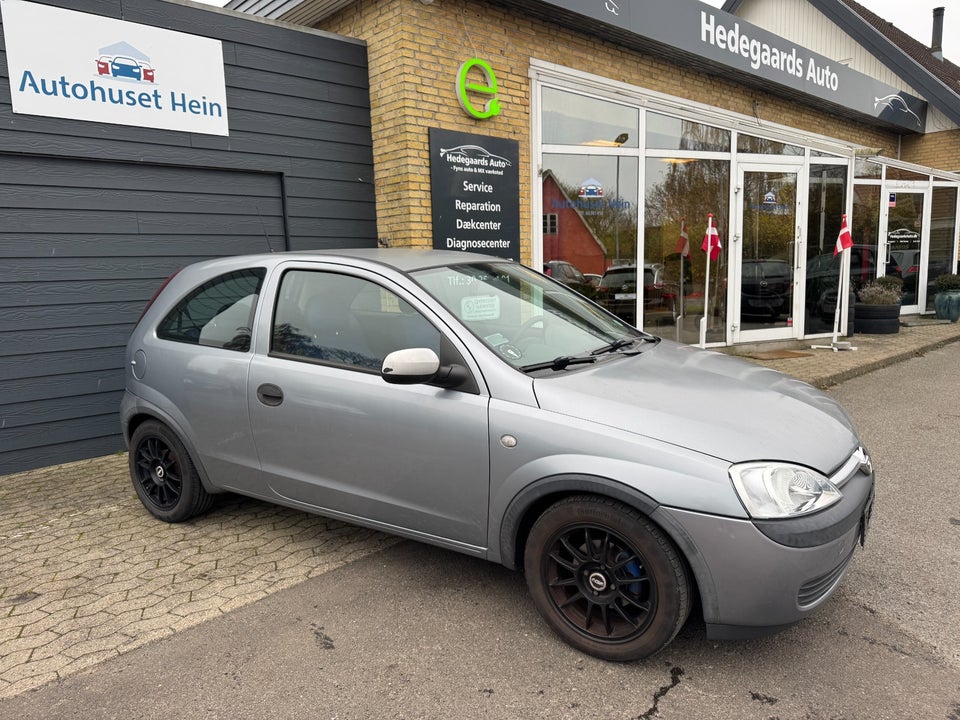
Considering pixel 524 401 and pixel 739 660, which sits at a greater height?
pixel 524 401

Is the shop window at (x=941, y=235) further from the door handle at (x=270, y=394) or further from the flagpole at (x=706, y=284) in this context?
the door handle at (x=270, y=394)

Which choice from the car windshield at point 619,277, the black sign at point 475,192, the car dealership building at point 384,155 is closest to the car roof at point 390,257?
the car dealership building at point 384,155

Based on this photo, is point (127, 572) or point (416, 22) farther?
point (416, 22)

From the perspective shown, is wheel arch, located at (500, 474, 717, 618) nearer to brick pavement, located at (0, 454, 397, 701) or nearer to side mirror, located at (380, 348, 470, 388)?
side mirror, located at (380, 348, 470, 388)

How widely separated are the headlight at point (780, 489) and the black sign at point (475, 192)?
5019mm

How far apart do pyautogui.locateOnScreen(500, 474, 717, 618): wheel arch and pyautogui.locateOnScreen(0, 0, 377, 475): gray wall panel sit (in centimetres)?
448

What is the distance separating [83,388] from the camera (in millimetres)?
5688

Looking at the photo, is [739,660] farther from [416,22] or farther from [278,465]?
[416,22]

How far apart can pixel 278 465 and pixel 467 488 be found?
3.93ft

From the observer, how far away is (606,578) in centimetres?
266

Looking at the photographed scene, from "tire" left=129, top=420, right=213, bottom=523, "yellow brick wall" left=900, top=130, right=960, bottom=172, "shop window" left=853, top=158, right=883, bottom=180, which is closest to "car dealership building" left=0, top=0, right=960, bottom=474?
"shop window" left=853, top=158, right=883, bottom=180

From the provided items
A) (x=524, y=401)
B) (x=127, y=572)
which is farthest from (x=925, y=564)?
(x=127, y=572)

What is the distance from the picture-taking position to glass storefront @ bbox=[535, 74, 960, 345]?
28.1 ft

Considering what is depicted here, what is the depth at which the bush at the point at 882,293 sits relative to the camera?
41.0 feet
